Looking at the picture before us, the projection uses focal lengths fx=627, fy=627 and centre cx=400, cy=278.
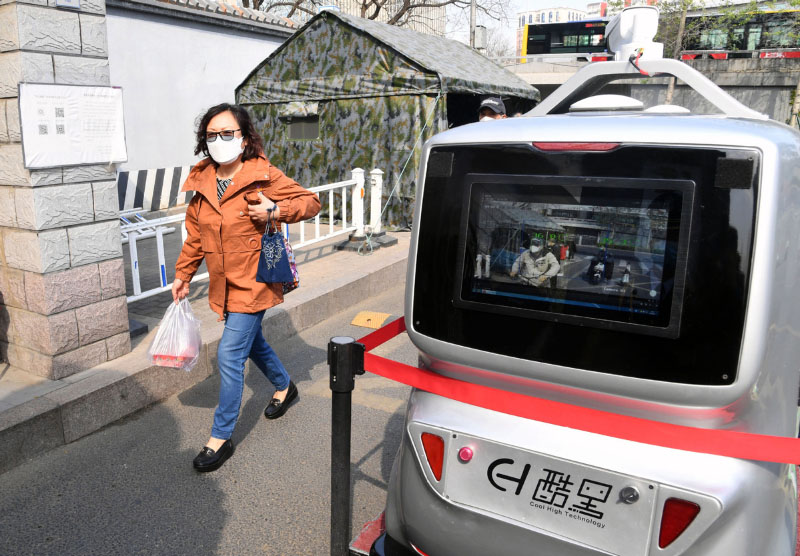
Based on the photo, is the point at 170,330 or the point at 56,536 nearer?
the point at 56,536

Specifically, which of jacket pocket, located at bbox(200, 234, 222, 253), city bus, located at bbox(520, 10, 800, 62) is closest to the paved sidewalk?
jacket pocket, located at bbox(200, 234, 222, 253)

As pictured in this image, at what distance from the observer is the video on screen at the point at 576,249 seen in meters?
1.67

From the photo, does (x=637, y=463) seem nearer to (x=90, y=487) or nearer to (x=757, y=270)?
(x=757, y=270)

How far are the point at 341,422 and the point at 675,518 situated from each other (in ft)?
3.73

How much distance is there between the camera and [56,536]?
282 cm

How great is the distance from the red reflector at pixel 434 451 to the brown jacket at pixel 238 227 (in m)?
1.66

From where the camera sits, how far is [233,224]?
331 centimetres

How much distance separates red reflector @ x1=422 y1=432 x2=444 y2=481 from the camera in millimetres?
1979

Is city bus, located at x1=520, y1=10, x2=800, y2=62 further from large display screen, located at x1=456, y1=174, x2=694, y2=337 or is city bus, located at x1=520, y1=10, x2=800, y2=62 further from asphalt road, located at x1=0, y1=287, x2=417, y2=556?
large display screen, located at x1=456, y1=174, x2=694, y2=337

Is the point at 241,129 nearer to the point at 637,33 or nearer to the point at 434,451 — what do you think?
the point at 637,33

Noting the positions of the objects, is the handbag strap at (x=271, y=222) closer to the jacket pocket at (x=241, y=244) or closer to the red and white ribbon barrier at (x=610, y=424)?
the jacket pocket at (x=241, y=244)

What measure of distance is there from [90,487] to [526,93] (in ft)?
36.7

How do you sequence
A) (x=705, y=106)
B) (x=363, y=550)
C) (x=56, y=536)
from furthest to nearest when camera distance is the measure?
(x=705, y=106) < (x=56, y=536) < (x=363, y=550)

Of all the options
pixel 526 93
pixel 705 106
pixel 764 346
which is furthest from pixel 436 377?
pixel 705 106
